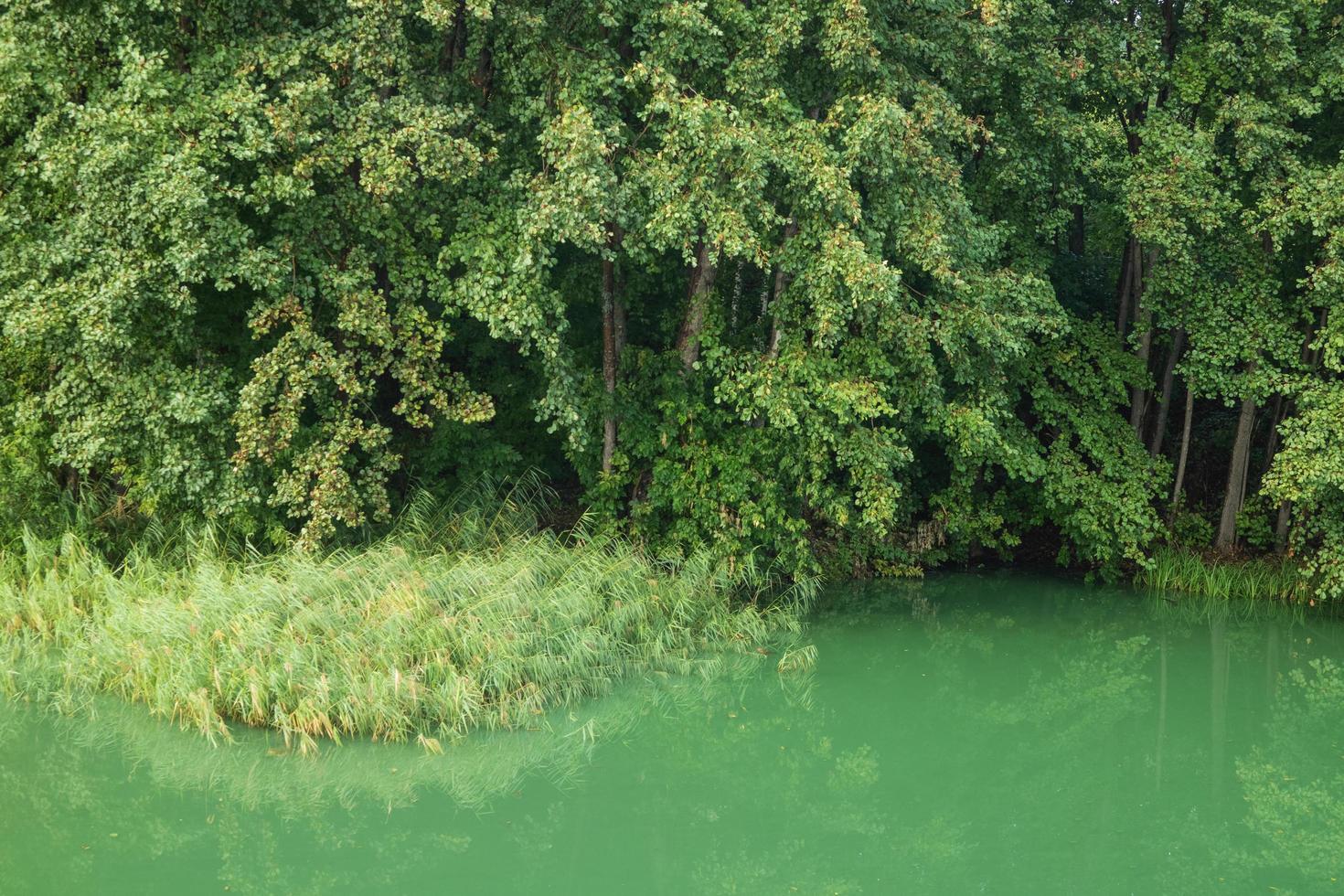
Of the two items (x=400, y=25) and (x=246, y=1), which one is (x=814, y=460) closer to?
(x=400, y=25)

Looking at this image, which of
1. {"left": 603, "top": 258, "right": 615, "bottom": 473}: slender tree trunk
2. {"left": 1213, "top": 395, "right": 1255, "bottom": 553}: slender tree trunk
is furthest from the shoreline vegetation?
{"left": 603, "top": 258, "right": 615, "bottom": 473}: slender tree trunk

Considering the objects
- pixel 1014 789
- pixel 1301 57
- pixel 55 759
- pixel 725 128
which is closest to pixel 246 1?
pixel 725 128

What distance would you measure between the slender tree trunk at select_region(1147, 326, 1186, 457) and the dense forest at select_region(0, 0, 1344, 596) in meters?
0.09

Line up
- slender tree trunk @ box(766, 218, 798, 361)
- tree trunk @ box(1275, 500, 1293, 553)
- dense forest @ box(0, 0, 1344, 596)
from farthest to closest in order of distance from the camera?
tree trunk @ box(1275, 500, 1293, 553) < slender tree trunk @ box(766, 218, 798, 361) < dense forest @ box(0, 0, 1344, 596)

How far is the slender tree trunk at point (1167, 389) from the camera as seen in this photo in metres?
14.0

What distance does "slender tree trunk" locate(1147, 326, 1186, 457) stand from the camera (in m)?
14.0

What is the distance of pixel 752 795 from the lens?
809 cm

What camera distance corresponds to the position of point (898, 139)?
10.3 metres

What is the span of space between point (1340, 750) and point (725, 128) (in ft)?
21.8

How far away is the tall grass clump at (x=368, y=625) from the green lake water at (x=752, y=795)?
25 cm

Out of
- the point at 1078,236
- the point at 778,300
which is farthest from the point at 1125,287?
the point at 778,300

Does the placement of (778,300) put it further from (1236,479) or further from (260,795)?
(260,795)

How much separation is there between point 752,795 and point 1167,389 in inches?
333

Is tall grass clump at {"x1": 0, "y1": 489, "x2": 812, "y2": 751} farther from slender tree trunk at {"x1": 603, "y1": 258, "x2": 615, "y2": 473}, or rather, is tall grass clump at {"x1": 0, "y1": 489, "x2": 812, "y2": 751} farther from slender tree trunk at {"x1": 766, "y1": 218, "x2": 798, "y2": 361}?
slender tree trunk at {"x1": 766, "y1": 218, "x2": 798, "y2": 361}
